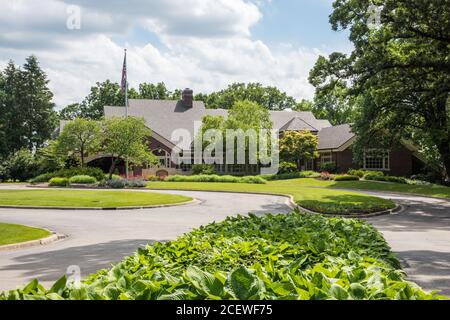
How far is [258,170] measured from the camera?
5797cm

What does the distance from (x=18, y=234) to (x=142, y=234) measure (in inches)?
141

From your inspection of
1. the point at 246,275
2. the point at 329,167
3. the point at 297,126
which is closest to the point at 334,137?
the point at 329,167

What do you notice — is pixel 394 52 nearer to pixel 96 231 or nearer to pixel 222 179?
pixel 96 231

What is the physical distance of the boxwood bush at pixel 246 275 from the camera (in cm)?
294

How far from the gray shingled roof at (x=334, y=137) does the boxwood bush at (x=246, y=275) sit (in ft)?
170

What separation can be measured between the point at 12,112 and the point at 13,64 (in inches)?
350

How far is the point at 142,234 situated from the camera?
1502 cm

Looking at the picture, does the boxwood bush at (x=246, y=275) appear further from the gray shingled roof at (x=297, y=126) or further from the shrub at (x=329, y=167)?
the gray shingled roof at (x=297, y=126)

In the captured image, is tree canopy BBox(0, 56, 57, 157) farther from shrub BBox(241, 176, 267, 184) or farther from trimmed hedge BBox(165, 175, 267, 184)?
shrub BBox(241, 176, 267, 184)

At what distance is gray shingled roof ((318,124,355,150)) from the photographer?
57.5 m

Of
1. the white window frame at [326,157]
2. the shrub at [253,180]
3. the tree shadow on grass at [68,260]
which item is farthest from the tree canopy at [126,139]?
the tree shadow on grass at [68,260]

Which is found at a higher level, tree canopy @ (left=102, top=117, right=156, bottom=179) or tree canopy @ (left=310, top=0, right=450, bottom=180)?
tree canopy @ (left=310, top=0, right=450, bottom=180)

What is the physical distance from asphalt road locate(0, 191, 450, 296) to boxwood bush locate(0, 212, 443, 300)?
4099 millimetres

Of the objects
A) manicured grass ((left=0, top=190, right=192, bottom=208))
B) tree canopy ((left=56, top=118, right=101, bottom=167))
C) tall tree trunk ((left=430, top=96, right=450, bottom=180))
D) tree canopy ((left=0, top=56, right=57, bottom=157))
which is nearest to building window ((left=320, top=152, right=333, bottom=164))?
tall tree trunk ((left=430, top=96, right=450, bottom=180))
